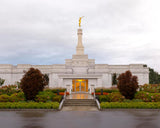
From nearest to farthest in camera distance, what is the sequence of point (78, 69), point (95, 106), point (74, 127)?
point (74, 127), point (95, 106), point (78, 69)

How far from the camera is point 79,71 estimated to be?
161 ft

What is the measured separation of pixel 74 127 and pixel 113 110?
27.6 ft

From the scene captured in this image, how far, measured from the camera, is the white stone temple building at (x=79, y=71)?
44.7 m

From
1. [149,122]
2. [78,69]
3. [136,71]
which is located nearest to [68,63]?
[78,69]

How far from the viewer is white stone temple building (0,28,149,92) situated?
4472 cm

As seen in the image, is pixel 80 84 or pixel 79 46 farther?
pixel 79 46

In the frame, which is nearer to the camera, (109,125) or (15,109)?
(109,125)

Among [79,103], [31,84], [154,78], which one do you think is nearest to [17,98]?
[31,84]

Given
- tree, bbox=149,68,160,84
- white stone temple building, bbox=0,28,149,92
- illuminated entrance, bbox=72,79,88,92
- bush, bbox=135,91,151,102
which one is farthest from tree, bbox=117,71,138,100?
tree, bbox=149,68,160,84

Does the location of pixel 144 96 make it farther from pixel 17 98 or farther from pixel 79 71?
pixel 79 71

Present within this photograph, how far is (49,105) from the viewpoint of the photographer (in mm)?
20078

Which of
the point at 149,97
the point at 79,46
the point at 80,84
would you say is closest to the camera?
the point at 149,97

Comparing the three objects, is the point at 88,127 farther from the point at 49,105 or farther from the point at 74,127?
the point at 49,105

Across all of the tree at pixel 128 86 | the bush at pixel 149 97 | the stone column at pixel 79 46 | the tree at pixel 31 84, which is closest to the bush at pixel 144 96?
the bush at pixel 149 97
